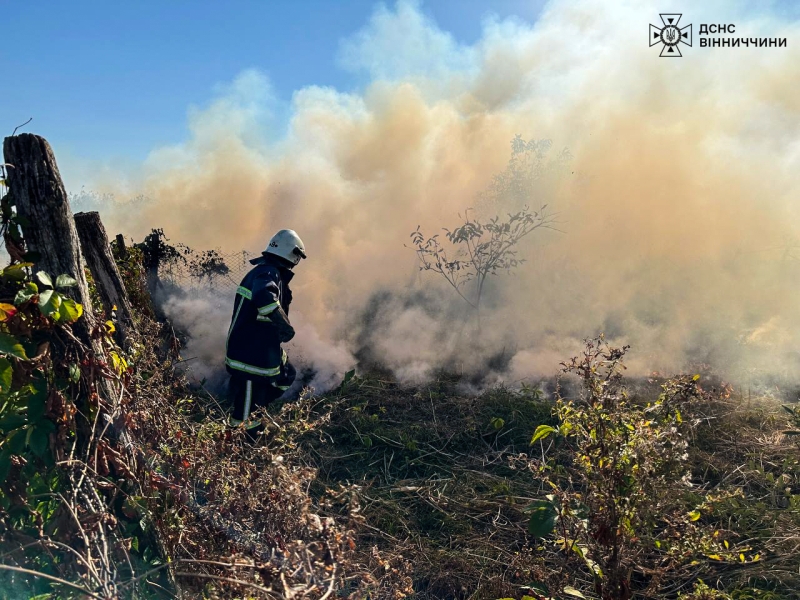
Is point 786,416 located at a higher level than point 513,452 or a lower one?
higher

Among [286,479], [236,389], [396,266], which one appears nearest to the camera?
[286,479]

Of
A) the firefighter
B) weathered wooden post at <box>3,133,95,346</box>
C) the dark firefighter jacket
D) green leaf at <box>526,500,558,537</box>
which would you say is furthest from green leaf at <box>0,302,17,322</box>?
the dark firefighter jacket

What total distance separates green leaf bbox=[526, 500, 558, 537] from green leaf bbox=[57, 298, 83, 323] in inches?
84.8

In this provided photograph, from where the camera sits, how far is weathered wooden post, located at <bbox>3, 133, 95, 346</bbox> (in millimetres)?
2443

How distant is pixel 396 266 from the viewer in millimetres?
12438

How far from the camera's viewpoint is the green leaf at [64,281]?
2.39 metres

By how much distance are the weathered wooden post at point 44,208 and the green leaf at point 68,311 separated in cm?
13

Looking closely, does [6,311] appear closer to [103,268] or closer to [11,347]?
[11,347]

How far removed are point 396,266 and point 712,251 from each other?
20.5 feet

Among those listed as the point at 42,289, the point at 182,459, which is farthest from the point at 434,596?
the point at 42,289

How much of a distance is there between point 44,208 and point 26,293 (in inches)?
17.2

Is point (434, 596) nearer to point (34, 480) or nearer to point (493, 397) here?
point (34, 480)

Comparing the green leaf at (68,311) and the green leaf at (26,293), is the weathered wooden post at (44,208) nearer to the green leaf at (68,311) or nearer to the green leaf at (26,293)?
the green leaf at (68,311)

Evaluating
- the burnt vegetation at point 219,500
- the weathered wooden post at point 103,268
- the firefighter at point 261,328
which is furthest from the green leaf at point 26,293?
the firefighter at point 261,328
